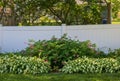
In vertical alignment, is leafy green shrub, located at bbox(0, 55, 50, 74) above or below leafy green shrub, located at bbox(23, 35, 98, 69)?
below

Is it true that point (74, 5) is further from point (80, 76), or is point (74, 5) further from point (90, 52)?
point (80, 76)

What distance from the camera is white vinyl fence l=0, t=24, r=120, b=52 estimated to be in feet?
39.3

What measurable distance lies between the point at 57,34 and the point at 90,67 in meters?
3.20

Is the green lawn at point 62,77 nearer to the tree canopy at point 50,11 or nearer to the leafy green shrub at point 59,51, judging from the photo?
the leafy green shrub at point 59,51

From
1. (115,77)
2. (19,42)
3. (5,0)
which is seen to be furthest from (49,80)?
(5,0)

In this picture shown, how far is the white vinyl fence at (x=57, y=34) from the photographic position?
1199cm

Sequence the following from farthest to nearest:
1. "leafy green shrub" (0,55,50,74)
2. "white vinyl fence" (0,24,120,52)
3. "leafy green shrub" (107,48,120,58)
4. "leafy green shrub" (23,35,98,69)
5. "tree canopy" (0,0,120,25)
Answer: "tree canopy" (0,0,120,25) → "white vinyl fence" (0,24,120,52) → "leafy green shrub" (107,48,120,58) → "leafy green shrub" (23,35,98,69) → "leafy green shrub" (0,55,50,74)

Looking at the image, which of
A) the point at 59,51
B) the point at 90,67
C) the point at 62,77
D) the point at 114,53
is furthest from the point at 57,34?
the point at 62,77

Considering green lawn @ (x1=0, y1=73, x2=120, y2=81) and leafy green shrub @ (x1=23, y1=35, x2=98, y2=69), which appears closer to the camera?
green lawn @ (x1=0, y1=73, x2=120, y2=81)

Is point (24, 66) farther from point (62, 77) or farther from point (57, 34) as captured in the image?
point (57, 34)

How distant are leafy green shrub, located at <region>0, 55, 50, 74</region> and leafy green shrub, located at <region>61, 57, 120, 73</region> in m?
0.56

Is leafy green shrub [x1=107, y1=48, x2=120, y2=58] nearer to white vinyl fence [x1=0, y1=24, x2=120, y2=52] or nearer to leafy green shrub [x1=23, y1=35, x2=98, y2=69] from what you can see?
white vinyl fence [x1=0, y1=24, x2=120, y2=52]

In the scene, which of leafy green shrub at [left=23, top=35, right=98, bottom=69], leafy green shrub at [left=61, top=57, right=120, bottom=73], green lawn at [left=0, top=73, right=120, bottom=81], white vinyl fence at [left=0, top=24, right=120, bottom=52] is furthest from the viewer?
white vinyl fence at [left=0, top=24, right=120, bottom=52]

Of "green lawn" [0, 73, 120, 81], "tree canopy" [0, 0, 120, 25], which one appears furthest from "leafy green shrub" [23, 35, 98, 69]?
"tree canopy" [0, 0, 120, 25]
